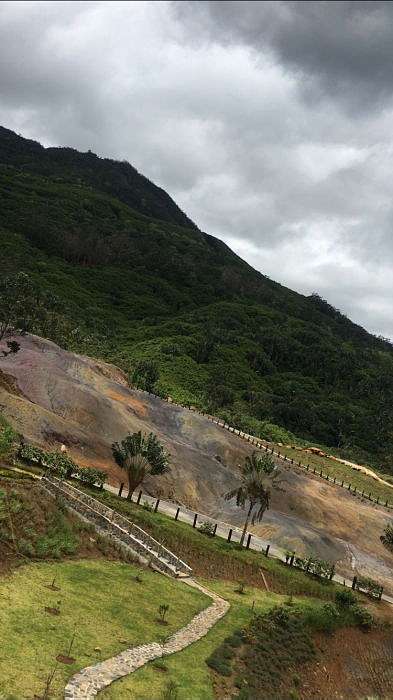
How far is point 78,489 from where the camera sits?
40.2 meters

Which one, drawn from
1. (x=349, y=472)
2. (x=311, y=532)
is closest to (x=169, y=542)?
(x=311, y=532)

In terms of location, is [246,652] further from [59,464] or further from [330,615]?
[59,464]

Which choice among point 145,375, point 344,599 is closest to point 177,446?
point 344,599

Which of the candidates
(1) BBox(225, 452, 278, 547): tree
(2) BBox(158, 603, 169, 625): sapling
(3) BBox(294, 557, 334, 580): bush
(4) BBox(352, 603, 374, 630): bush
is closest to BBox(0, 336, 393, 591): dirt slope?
(3) BBox(294, 557, 334, 580): bush

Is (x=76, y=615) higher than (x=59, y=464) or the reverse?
the reverse

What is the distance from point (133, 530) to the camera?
37.6 metres

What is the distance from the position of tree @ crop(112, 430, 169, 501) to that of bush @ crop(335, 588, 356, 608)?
17.5 m

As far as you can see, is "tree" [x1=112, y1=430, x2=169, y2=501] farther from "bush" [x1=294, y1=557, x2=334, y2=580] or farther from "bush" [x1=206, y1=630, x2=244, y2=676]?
"bush" [x1=206, y1=630, x2=244, y2=676]

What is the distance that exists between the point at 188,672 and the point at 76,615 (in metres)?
5.46

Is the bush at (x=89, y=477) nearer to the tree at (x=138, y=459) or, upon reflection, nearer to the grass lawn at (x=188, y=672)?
the tree at (x=138, y=459)

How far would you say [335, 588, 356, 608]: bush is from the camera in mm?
41125

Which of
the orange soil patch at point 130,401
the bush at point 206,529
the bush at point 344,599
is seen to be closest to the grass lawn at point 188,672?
the bush at point 344,599

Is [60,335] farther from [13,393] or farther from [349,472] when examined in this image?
[349,472]

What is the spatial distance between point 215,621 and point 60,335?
90.4 metres
